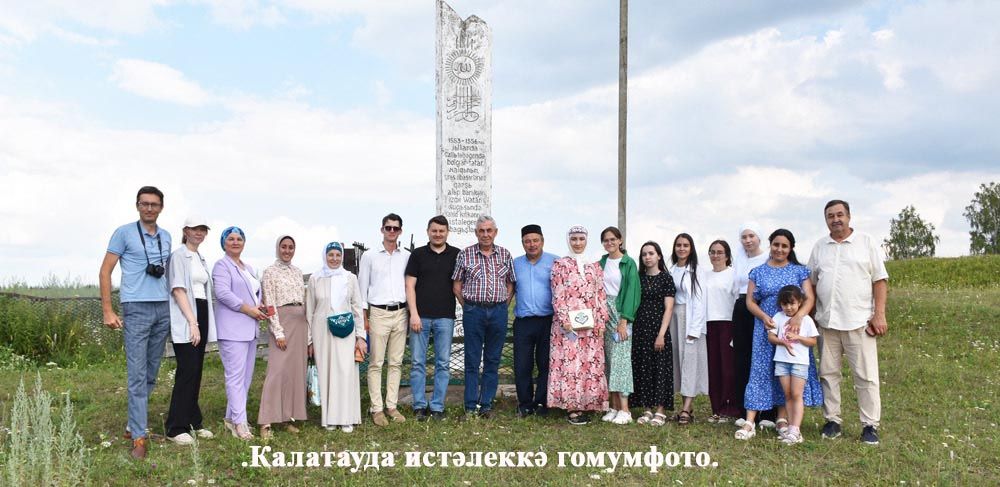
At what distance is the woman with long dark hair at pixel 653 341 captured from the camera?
6988mm

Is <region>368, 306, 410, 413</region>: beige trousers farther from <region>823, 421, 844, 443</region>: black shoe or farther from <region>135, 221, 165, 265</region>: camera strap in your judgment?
<region>823, 421, 844, 443</region>: black shoe

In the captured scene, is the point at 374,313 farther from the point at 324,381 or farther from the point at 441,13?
the point at 441,13

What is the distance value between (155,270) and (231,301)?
2.10 feet

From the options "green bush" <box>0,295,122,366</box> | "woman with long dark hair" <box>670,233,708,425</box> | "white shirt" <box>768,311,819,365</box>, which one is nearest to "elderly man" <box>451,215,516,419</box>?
"woman with long dark hair" <box>670,233,708,425</box>

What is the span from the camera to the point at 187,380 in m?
6.37

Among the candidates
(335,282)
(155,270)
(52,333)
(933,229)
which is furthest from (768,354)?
(933,229)

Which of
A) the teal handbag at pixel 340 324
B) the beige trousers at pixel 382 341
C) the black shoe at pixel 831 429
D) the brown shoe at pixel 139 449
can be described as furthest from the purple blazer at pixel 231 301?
the black shoe at pixel 831 429

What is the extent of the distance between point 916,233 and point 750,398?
127 ft

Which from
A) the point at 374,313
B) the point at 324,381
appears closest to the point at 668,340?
the point at 374,313

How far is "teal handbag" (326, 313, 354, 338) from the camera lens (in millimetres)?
6641

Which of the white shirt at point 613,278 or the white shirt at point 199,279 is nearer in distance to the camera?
the white shirt at point 199,279

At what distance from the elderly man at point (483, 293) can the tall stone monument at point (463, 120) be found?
2.67 m

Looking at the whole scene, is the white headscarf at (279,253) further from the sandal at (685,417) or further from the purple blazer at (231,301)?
the sandal at (685,417)

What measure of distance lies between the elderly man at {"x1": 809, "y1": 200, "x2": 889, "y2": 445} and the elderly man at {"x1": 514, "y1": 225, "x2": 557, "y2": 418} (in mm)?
2435
